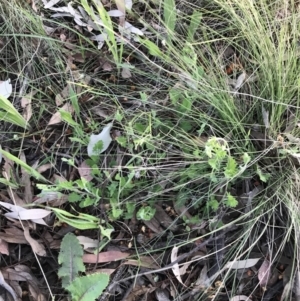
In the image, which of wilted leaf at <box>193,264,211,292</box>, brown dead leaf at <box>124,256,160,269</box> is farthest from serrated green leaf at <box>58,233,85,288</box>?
wilted leaf at <box>193,264,211,292</box>

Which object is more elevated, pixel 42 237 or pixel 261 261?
pixel 42 237

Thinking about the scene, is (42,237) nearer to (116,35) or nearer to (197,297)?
(197,297)

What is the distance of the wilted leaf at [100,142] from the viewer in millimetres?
1157

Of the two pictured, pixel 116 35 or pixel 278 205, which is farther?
pixel 116 35

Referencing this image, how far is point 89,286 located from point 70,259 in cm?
8

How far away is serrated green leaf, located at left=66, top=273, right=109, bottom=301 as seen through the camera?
41.1 inches

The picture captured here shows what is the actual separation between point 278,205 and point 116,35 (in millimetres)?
543

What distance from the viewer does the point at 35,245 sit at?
114 cm

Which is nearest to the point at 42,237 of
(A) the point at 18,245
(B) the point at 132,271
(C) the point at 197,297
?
(A) the point at 18,245

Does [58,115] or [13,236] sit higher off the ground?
[58,115]

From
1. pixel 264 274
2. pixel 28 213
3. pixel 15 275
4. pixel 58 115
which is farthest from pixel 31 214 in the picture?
pixel 264 274

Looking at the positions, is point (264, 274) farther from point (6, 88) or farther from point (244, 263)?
point (6, 88)

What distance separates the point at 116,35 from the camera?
1280 millimetres

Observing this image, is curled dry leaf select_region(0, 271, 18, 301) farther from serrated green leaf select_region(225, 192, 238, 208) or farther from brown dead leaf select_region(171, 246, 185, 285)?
serrated green leaf select_region(225, 192, 238, 208)
